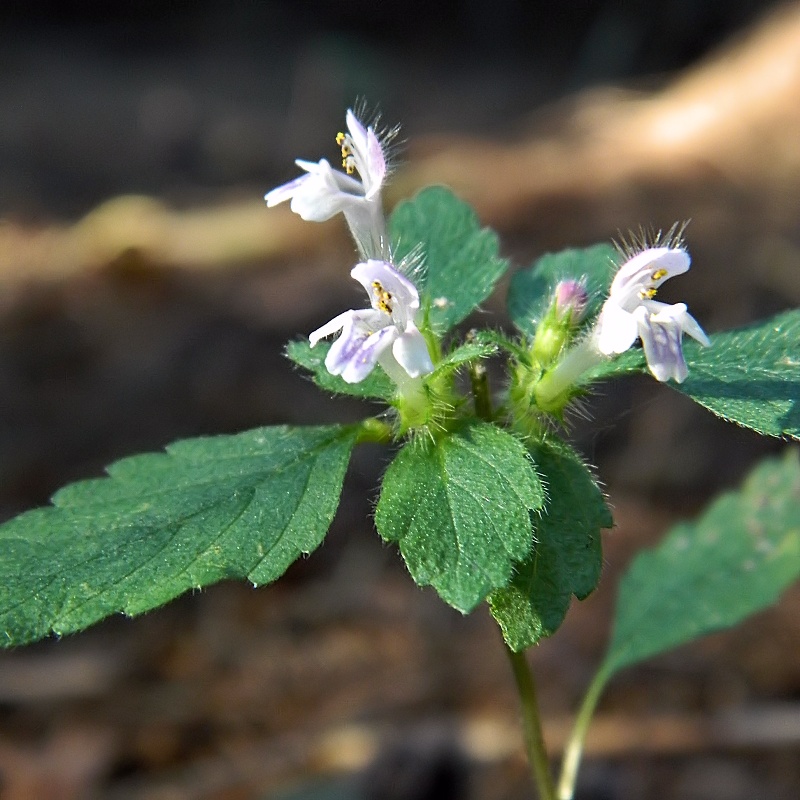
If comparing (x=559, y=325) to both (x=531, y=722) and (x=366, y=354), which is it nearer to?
(x=366, y=354)

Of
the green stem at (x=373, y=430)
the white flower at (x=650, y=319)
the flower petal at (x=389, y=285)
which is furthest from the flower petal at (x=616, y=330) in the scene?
the green stem at (x=373, y=430)

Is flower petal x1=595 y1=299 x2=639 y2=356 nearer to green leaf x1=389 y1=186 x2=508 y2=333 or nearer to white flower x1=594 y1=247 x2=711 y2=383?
white flower x1=594 y1=247 x2=711 y2=383

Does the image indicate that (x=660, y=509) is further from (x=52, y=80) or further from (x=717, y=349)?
(x=52, y=80)

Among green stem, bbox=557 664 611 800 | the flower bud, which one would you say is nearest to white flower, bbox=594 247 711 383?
the flower bud

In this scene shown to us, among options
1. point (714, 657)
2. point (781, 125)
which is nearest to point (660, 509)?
point (714, 657)

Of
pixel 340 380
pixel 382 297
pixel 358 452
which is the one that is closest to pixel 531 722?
pixel 340 380
